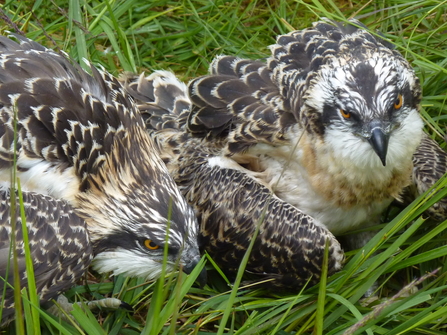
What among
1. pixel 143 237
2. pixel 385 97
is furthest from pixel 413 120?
pixel 143 237

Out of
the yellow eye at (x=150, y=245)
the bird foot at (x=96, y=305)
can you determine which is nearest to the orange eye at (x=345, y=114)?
the yellow eye at (x=150, y=245)

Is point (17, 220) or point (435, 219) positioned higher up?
point (17, 220)

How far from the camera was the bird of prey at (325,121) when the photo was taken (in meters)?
4.56

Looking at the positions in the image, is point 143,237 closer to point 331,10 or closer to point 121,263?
point 121,263

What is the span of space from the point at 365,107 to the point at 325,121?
314mm

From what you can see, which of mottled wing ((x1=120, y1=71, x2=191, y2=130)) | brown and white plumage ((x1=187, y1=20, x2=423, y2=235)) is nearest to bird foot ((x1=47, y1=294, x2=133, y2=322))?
brown and white plumage ((x1=187, y1=20, x2=423, y2=235))

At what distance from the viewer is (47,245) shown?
4.30 meters

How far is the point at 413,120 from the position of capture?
474 cm

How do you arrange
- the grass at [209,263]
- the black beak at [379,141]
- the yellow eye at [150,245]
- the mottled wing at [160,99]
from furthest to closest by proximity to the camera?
1. the mottled wing at [160,99]
2. the yellow eye at [150,245]
3. the grass at [209,263]
4. the black beak at [379,141]

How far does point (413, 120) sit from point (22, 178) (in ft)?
8.34

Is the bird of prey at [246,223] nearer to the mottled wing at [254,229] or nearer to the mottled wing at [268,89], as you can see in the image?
the mottled wing at [254,229]

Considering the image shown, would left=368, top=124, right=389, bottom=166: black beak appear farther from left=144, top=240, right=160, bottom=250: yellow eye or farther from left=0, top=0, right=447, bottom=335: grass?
left=144, top=240, right=160, bottom=250: yellow eye

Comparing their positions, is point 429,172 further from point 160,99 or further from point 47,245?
point 47,245

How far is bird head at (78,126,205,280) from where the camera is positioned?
4605mm
